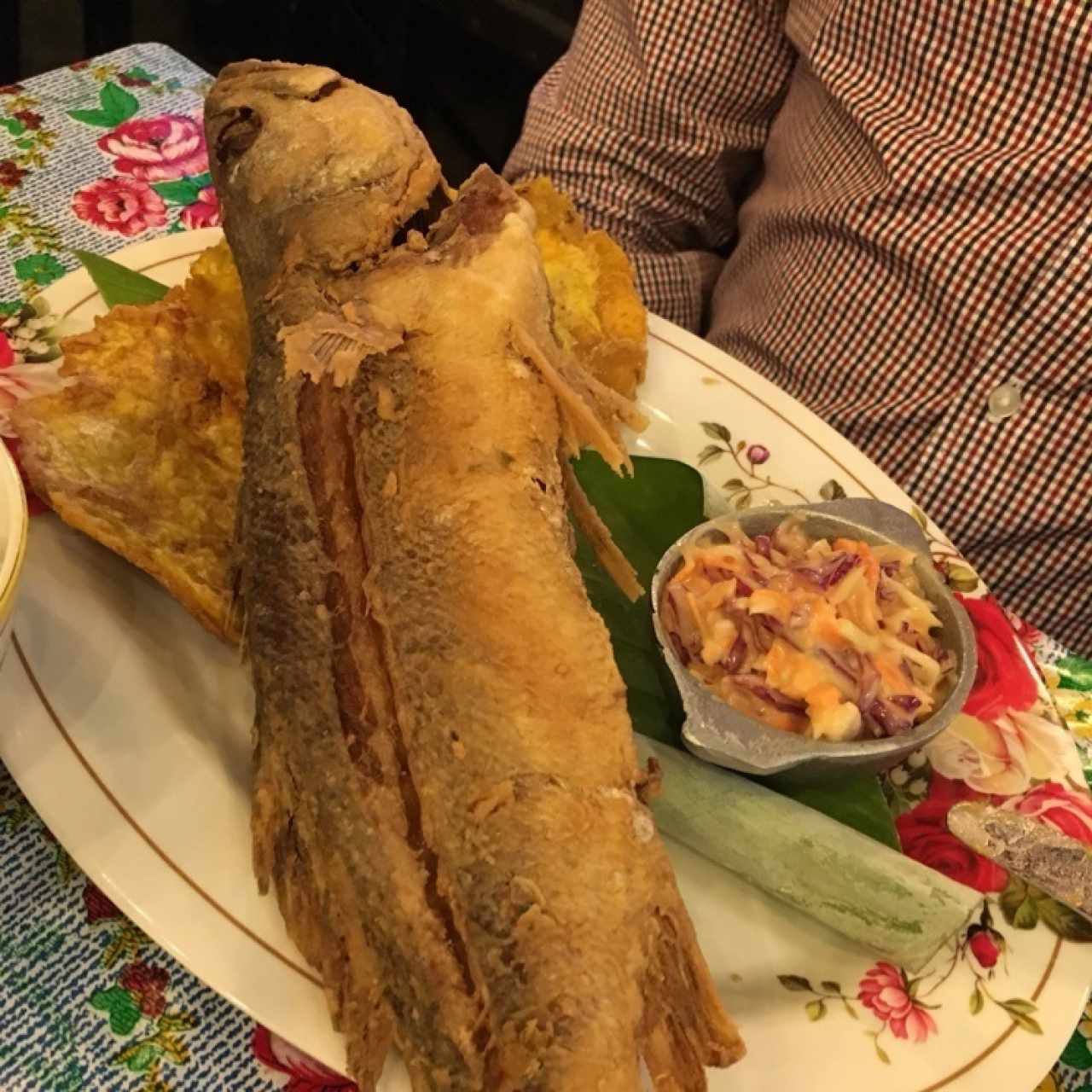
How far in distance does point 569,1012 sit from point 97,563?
64cm

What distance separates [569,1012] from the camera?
74cm

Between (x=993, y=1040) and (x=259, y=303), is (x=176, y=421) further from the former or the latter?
(x=993, y=1040)

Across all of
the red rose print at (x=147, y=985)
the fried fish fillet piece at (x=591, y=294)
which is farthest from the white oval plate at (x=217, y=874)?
the fried fish fillet piece at (x=591, y=294)

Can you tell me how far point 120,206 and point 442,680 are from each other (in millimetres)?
1154

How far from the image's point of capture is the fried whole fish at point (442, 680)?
2.52 feet

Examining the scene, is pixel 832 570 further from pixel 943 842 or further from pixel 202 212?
pixel 202 212

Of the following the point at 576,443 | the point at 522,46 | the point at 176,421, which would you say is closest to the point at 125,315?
the point at 176,421

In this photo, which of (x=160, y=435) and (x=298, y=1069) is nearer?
(x=298, y=1069)

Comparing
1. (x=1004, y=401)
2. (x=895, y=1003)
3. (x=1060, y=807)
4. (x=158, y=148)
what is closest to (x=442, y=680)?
(x=895, y=1003)

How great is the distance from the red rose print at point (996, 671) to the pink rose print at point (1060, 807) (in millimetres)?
101

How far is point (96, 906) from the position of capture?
Result: 96 cm

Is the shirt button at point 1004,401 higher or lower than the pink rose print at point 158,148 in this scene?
higher

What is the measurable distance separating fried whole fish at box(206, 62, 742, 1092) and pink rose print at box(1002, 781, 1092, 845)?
0.54 m

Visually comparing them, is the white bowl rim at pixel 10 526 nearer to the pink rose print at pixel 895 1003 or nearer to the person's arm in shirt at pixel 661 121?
the pink rose print at pixel 895 1003
